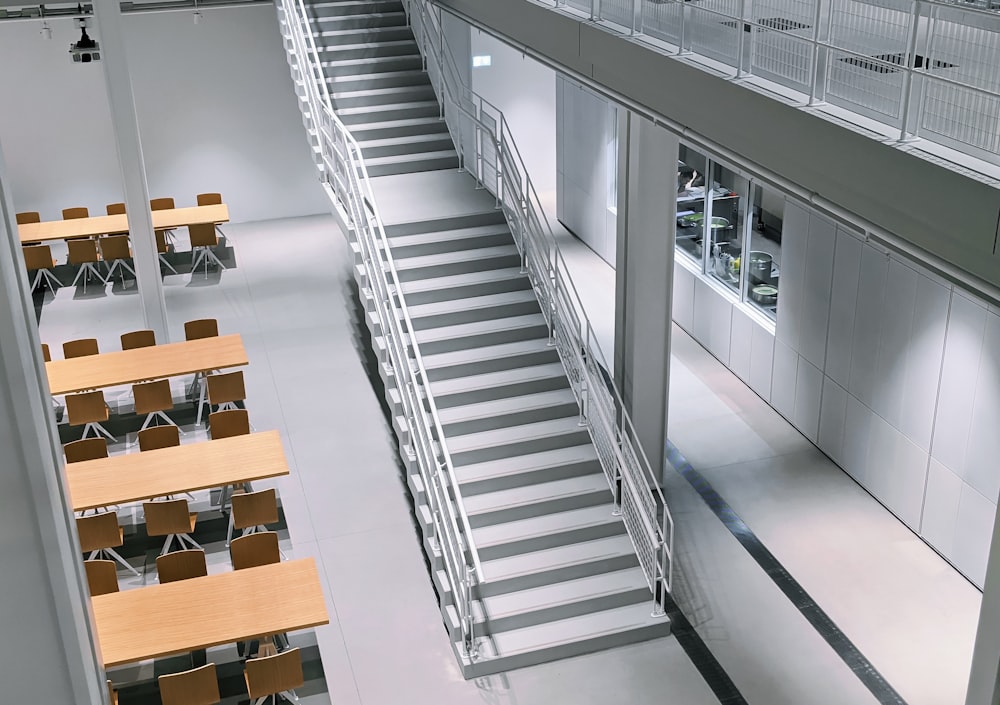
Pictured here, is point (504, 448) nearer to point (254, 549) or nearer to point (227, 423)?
point (254, 549)

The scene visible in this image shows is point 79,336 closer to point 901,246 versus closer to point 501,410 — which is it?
point 501,410

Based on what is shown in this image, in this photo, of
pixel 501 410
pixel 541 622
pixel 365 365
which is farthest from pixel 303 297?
pixel 541 622

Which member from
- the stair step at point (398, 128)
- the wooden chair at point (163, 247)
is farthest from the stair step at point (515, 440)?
the wooden chair at point (163, 247)

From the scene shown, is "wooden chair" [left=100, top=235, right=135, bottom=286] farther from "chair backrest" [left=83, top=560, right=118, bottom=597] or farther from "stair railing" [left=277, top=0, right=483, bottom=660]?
"chair backrest" [left=83, top=560, right=118, bottom=597]

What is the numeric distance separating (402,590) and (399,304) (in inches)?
104

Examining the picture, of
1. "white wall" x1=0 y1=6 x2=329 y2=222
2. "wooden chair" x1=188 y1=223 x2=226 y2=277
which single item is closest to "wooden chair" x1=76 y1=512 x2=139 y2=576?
"wooden chair" x1=188 y1=223 x2=226 y2=277

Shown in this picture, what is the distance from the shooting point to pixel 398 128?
11570mm

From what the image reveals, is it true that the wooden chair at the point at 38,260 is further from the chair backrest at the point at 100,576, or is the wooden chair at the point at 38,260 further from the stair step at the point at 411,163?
the chair backrest at the point at 100,576

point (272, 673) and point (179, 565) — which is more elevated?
point (179, 565)

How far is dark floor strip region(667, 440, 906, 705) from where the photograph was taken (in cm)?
748

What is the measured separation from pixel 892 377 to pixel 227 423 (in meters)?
5.93

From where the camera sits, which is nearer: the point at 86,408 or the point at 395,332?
the point at 395,332

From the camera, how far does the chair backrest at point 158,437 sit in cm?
948

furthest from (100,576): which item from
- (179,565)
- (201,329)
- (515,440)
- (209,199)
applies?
(209,199)
